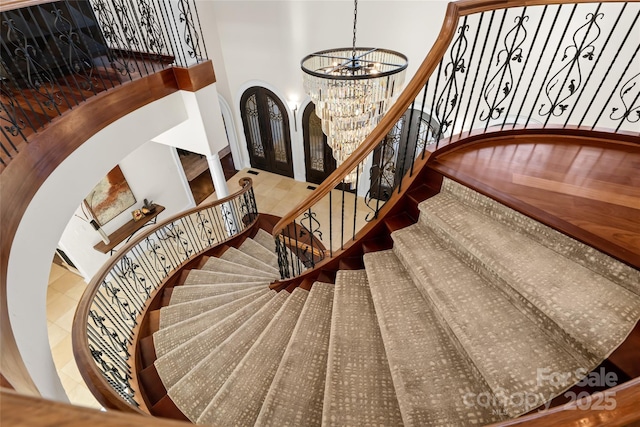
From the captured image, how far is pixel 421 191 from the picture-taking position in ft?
8.12

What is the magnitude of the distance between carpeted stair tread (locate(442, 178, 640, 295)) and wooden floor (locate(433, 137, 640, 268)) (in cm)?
4

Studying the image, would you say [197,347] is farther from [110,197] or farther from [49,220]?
[110,197]

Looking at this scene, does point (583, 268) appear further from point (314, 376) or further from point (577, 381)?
point (314, 376)

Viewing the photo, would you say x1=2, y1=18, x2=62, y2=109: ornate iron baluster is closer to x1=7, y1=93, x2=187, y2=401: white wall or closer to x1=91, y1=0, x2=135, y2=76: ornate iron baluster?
x1=7, y1=93, x2=187, y2=401: white wall

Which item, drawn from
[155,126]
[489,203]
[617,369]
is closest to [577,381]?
[617,369]

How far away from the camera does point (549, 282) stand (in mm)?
1601

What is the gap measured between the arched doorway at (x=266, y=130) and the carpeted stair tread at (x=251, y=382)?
575cm

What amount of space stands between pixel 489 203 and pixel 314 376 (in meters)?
1.57

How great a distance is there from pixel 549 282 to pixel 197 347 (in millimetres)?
2583

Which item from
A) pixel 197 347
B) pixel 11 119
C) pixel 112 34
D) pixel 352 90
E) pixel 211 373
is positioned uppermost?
pixel 112 34

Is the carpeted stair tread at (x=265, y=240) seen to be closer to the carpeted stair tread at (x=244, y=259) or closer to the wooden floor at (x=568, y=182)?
the carpeted stair tread at (x=244, y=259)

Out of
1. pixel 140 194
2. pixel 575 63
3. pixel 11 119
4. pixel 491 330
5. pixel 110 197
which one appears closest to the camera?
pixel 491 330

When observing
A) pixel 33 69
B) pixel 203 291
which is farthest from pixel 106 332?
pixel 33 69

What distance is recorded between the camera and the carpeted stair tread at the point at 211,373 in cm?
A: 224
